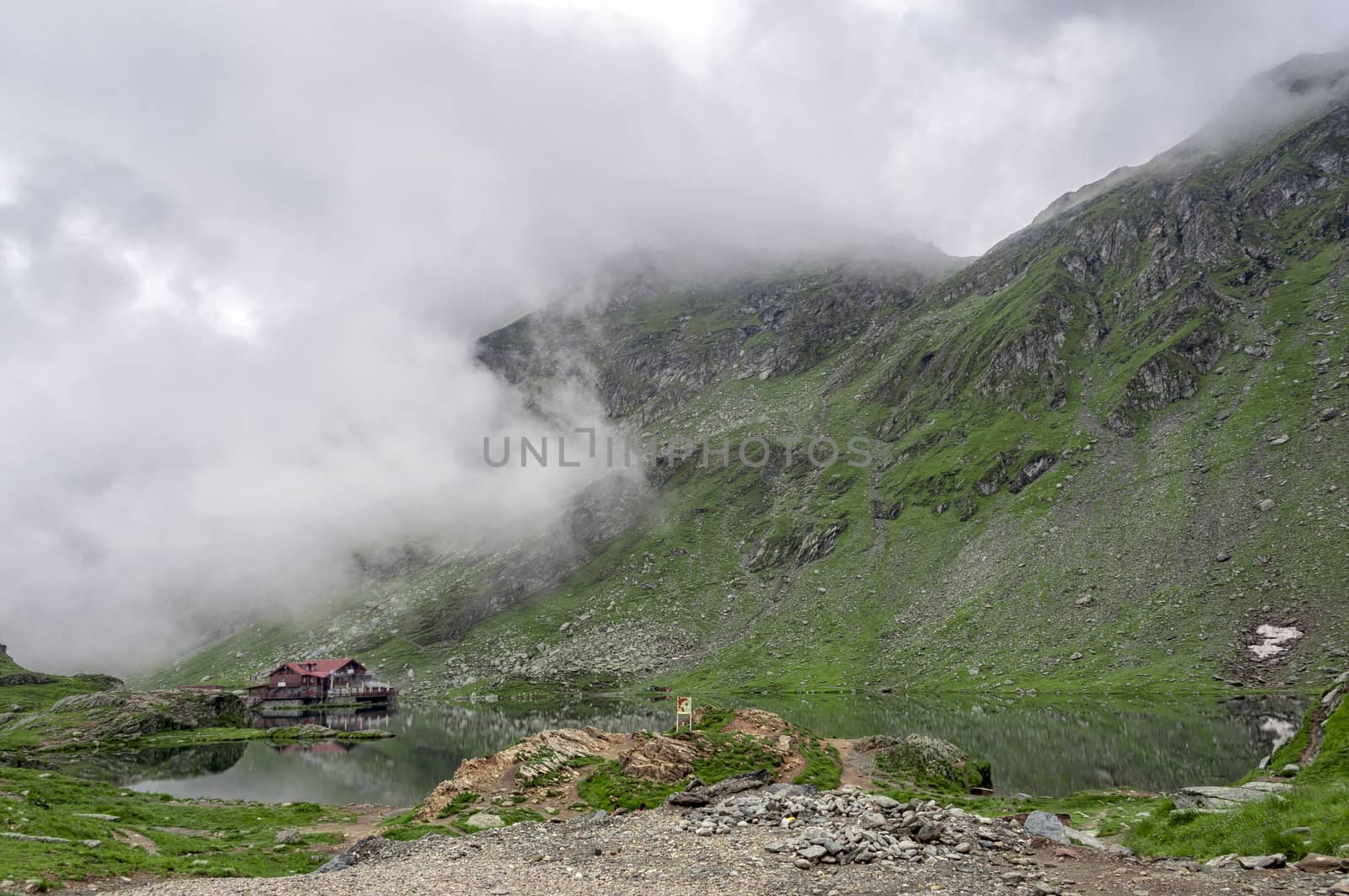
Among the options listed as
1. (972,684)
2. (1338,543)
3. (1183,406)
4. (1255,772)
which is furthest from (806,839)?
(1183,406)

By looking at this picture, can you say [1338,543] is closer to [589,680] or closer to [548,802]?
[548,802]

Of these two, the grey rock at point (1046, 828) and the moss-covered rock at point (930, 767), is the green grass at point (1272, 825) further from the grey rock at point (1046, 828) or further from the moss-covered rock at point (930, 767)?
the moss-covered rock at point (930, 767)

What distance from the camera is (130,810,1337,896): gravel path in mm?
15234

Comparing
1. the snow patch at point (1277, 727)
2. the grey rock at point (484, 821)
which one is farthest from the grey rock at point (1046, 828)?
the snow patch at point (1277, 727)

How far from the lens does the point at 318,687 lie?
169 meters

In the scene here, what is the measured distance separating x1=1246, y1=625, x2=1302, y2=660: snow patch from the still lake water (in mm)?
17751

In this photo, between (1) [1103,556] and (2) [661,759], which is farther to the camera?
(1) [1103,556]

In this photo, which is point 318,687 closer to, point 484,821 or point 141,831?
point 141,831

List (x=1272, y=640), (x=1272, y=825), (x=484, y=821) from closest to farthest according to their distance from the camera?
(x=1272, y=825) < (x=484, y=821) < (x=1272, y=640)

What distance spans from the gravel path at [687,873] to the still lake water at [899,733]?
94.7ft

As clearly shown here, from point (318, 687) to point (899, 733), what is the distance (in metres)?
153

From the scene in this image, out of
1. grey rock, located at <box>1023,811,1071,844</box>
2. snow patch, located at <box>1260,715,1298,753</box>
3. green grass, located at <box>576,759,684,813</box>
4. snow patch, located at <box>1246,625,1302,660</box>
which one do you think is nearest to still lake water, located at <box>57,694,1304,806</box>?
snow patch, located at <box>1260,715,1298,753</box>

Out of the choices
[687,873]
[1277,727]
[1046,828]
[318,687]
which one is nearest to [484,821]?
[687,873]

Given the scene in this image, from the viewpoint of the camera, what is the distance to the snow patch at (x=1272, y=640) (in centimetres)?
9275
